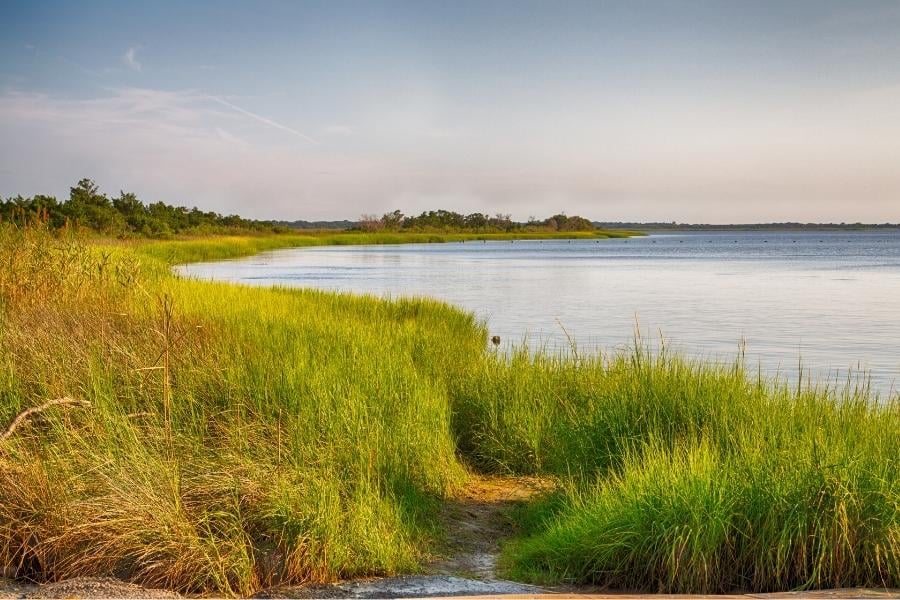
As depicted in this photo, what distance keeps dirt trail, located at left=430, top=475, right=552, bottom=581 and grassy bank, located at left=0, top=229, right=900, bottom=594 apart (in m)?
0.18

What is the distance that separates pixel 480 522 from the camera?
21.6 ft

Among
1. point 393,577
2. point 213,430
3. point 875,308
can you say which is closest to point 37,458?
point 213,430

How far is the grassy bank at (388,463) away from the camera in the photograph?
15.5ft

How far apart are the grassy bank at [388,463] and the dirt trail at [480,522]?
182mm

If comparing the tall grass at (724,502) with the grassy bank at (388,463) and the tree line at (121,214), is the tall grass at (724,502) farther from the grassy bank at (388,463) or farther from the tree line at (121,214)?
the tree line at (121,214)

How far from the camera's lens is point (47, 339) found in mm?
8641

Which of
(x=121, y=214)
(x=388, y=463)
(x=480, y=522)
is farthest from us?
(x=121, y=214)

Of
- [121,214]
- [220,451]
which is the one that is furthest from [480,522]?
[121,214]

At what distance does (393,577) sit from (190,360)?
13.1 feet

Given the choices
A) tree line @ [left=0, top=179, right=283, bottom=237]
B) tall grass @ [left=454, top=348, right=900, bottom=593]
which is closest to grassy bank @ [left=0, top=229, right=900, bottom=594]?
tall grass @ [left=454, top=348, right=900, bottom=593]

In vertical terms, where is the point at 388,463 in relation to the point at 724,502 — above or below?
below

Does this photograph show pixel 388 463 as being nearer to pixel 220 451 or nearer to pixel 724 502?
pixel 220 451

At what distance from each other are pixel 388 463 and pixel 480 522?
2.95 ft

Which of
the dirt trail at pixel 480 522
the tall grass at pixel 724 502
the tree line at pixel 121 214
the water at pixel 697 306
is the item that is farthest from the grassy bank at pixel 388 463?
the tree line at pixel 121 214
